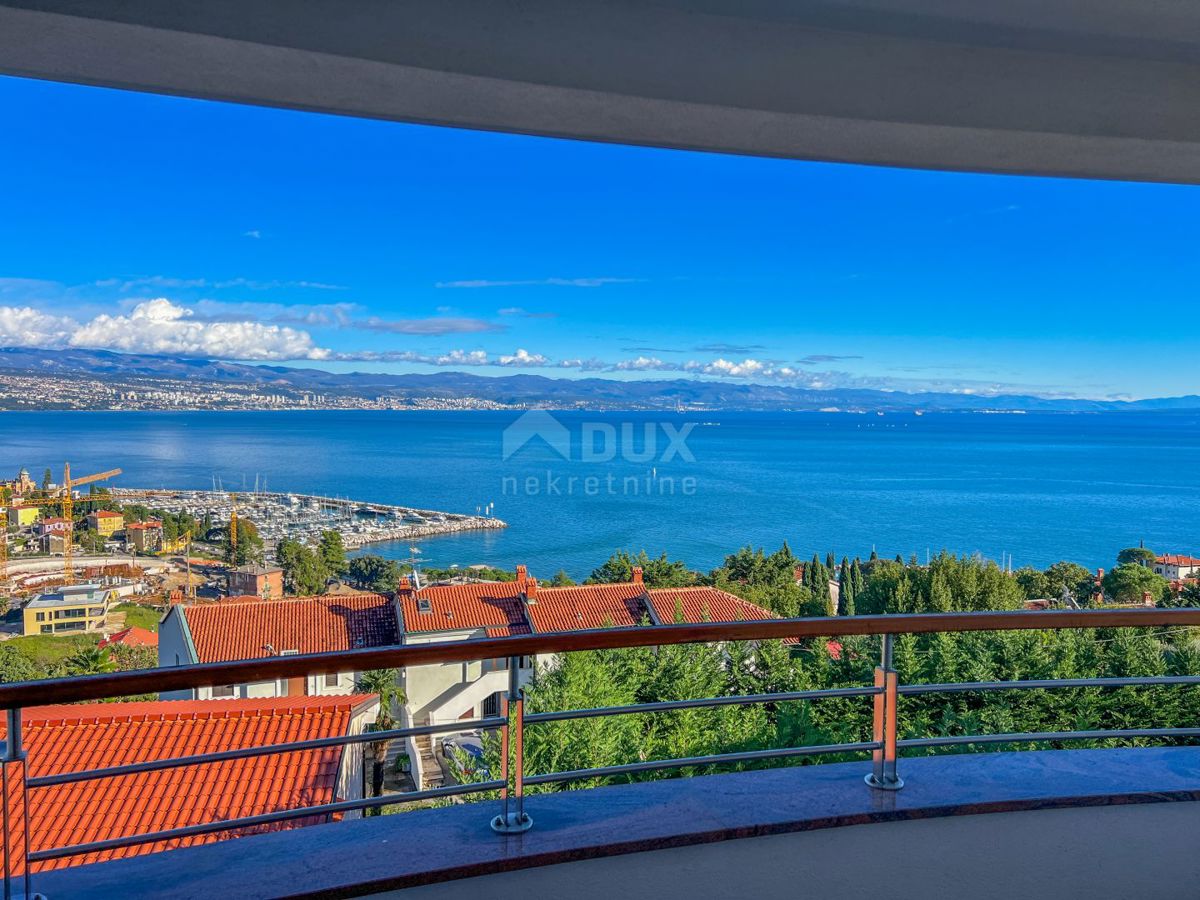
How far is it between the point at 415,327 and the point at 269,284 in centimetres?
524

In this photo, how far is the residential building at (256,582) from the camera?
13.6 meters

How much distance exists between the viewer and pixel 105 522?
1280 centimetres

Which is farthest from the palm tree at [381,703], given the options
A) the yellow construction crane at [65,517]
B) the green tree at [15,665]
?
the yellow construction crane at [65,517]

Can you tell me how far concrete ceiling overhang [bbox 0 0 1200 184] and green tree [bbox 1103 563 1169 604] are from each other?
11192mm

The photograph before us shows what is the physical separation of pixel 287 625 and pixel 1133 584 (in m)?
12.6

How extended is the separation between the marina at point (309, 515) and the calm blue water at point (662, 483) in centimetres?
66

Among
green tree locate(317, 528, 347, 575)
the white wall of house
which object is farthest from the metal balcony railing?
green tree locate(317, 528, 347, 575)

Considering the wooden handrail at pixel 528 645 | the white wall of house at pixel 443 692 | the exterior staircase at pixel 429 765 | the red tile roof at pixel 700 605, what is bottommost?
the exterior staircase at pixel 429 765

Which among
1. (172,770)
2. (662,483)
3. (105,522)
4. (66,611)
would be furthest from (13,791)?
(662,483)

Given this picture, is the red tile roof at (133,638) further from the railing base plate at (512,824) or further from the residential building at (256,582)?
the railing base plate at (512,824)

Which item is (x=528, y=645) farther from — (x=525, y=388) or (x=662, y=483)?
(x=662, y=483)

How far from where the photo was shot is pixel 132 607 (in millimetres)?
12453

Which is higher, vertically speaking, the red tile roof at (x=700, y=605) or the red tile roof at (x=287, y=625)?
the red tile roof at (x=700, y=605)
